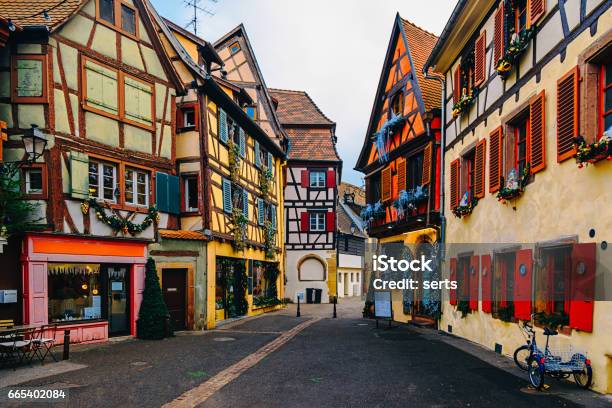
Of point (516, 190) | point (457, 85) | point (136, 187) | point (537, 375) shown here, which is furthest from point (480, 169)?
point (136, 187)

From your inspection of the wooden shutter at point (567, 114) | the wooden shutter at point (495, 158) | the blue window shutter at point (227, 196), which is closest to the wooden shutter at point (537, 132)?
the wooden shutter at point (567, 114)

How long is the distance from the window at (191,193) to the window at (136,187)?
2.37m

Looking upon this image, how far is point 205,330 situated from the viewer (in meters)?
16.7

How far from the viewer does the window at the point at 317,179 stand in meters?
34.6

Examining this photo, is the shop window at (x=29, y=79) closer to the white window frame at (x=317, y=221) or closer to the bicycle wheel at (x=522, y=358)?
the bicycle wheel at (x=522, y=358)

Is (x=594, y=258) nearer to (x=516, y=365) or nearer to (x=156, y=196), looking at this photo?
(x=516, y=365)

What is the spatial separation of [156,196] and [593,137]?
38.6ft

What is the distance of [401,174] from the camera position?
62.1ft

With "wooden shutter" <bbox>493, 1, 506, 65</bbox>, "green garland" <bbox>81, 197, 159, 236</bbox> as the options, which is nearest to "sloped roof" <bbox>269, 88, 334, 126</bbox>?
"green garland" <bbox>81, 197, 159, 236</bbox>

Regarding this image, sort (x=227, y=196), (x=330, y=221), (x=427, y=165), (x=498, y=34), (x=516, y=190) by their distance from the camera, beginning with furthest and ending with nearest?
(x=330, y=221)
(x=227, y=196)
(x=427, y=165)
(x=498, y=34)
(x=516, y=190)

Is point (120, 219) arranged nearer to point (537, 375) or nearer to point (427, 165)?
point (427, 165)

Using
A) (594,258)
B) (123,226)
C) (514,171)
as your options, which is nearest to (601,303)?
(594,258)

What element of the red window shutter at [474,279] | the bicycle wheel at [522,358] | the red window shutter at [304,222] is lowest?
the bicycle wheel at [522,358]

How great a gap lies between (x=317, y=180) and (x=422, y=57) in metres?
16.7
